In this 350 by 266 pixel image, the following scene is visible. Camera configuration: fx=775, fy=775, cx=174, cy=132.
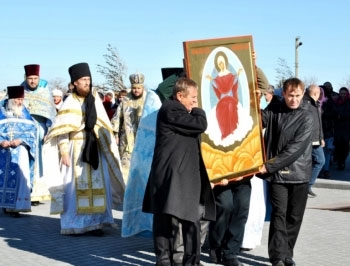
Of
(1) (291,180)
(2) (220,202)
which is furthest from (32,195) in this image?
(1) (291,180)

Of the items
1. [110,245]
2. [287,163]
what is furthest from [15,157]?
[287,163]

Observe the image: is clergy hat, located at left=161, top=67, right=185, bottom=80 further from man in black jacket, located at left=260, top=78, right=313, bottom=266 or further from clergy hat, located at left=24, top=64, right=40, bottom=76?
clergy hat, located at left=24, top=64, right=40, bottom=76

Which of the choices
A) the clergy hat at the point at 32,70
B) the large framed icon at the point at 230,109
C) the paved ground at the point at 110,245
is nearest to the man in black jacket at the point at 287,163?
the large framed icon at the point at 230,109

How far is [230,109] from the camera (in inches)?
273

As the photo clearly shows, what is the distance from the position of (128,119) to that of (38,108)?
75.7 inches

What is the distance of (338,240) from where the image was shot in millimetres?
8750

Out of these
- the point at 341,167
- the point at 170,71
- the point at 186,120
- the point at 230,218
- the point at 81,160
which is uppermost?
the point at 170,71

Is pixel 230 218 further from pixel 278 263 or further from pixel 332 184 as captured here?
pixel 332 184

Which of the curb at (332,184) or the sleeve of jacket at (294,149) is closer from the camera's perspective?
the sleeve of jacket at (294,149)

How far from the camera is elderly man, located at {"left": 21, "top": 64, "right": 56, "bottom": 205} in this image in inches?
474

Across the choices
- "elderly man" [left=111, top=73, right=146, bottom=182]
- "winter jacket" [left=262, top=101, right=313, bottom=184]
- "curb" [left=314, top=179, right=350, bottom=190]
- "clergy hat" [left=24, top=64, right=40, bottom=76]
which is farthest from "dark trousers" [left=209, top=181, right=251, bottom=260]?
"curb" [left=314, top=179, right=350, bottom=190]

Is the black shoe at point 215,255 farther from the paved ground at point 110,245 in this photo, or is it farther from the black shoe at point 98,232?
the black shoe at point 98,232

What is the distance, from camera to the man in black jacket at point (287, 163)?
22.4ft

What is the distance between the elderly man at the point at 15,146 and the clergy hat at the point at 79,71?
2168 mm
